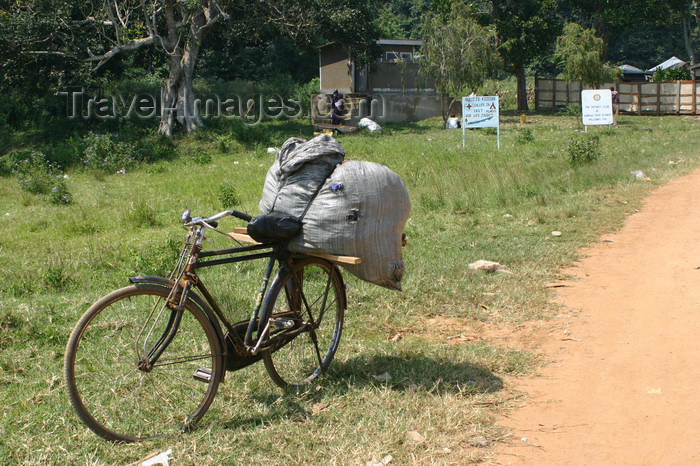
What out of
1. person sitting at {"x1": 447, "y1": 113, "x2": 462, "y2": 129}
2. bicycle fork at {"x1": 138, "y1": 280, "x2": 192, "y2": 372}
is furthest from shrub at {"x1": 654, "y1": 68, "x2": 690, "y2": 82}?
bicycle fork at {"x1": 138, "y1": 280, "x2": 192, "y2": 372}

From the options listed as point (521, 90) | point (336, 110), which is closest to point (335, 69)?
point (336, 110)

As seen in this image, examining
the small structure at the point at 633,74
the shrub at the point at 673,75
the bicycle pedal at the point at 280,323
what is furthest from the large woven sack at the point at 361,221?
the small structure at the point at 633,74

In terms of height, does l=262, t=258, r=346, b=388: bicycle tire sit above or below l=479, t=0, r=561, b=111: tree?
below

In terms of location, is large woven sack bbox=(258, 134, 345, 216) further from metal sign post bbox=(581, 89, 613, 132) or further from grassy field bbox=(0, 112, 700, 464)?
metal sign post bbox=(581, 89, 613, 132)

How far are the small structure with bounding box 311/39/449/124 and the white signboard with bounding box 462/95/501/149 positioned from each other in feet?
31.7

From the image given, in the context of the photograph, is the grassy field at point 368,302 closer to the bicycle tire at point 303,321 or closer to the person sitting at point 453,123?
the bicycle tire at point 303,321

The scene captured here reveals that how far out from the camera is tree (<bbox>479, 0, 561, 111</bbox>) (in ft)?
94.8

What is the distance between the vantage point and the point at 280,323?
3.54 m

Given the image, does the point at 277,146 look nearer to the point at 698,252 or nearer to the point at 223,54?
the point at 698,252

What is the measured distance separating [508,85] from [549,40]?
39.1 feet

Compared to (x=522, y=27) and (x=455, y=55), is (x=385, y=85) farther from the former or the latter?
(x=522, y=27)

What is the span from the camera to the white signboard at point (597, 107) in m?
17.4

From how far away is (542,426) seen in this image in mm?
3273

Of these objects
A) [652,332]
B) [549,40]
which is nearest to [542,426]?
[652,332]
